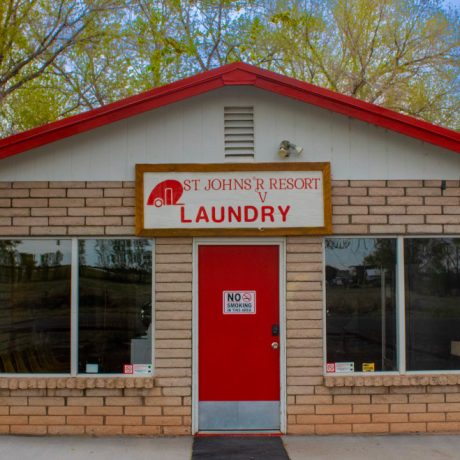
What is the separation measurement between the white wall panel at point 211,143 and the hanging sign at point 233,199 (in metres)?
0.16

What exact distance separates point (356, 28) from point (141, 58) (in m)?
8.08

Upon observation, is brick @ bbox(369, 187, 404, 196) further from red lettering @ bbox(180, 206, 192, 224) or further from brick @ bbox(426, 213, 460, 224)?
red lettering @ bbox(180, 206, 192, 224)

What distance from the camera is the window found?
6754mm

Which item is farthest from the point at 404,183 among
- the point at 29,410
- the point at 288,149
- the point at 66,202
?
the point at 29,410

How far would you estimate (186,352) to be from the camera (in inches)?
263

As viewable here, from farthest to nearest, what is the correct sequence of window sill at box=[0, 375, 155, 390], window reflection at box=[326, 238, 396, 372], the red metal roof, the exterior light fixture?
window reflection at box=[326, 238, 396, 372] < the exterior light fixture < window sill at box=[0, 375, 155, 390] < the red metal roof

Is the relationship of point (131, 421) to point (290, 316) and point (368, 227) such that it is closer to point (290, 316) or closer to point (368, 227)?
point (290, 316)

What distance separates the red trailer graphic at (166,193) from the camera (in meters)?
6.74

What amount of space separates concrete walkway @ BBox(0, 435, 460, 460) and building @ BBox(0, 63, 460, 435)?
7.5 inches

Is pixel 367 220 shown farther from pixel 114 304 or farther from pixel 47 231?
pixel 47 231

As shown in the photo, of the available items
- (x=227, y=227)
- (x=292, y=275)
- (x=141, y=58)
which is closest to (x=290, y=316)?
(x=292, y=275)

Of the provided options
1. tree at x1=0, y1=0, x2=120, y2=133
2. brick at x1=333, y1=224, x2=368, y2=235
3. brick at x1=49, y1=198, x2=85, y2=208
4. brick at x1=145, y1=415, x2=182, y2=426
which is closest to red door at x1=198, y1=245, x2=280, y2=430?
brick at x1=145, y1=415, x2=182, y2=426

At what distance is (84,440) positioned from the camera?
6.48 metres

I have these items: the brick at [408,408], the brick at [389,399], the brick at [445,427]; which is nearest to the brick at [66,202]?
the brick at [389,399]
